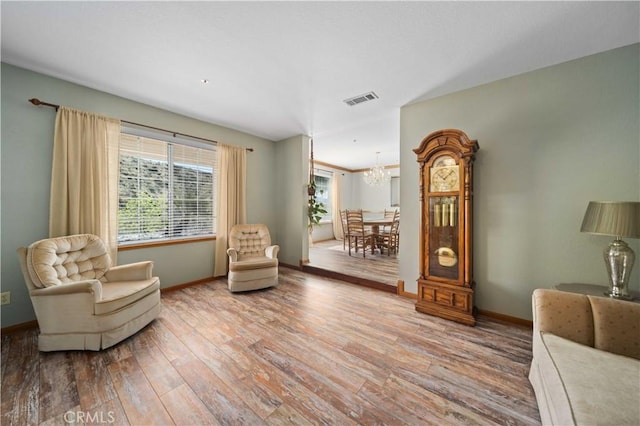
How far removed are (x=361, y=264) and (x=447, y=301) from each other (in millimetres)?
2070

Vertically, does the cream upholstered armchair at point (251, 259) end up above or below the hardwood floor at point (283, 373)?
above

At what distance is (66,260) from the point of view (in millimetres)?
2221

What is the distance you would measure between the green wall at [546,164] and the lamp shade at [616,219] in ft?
1.82

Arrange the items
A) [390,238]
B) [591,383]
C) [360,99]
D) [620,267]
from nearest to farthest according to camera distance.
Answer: [591,383], [620,267], [360,99], [390,238]

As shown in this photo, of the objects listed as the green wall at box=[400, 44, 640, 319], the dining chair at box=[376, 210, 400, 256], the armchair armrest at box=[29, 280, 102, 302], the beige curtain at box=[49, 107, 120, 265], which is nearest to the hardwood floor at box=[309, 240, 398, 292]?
the dining chair at box=[376, 210, 400, 256]

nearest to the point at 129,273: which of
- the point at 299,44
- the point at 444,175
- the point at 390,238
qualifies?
the point at 299,44

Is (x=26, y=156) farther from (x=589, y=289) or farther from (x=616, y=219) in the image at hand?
(x=589, y=289)

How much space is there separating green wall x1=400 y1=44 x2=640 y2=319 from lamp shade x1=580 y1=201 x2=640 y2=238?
0.55 m

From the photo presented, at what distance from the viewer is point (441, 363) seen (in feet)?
5.86

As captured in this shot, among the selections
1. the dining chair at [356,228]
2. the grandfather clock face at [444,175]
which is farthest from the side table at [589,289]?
the dining chair at [356,228]

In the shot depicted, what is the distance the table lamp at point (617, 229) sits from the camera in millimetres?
1573

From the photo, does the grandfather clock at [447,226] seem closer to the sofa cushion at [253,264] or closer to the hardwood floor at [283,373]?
the hardwood floor at [283,373]

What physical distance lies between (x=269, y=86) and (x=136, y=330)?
2926mm

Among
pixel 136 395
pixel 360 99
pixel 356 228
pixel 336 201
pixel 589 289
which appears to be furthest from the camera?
pixel 336 201
